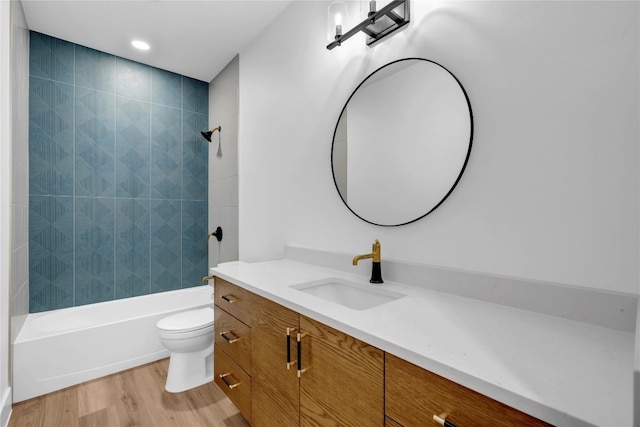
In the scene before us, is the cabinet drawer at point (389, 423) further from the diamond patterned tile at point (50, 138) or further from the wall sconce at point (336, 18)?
the diamond patterned tile at point (50, 138)

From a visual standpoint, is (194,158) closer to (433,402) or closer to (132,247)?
(132,247)

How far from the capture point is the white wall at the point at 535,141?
82cm

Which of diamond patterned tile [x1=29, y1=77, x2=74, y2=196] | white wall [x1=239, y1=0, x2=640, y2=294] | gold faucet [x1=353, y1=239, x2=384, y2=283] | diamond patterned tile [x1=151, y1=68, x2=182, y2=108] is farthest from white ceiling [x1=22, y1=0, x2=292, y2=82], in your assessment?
gold faucet [x1=353, y1=239, x2=384, y2=283]

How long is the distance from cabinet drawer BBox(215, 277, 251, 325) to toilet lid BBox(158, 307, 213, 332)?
0.43 m

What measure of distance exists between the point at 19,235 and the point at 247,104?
1.86 meters

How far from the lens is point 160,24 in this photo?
2309 millimetres

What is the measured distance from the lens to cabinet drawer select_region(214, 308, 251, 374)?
1.39 meters

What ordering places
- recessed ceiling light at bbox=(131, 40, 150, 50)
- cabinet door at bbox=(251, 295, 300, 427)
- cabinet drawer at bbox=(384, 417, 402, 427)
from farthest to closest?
1. recessed ceiling light at bbox=(131, 40, 150, 50)
2. cabinet door at bbox=(251, 295, 300, 427)
3. cabinet drawer at bbox=(384, 417, 402, 427)

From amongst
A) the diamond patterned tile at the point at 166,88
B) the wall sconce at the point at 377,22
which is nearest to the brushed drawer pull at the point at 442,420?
the wall sconce at the point at 377,22

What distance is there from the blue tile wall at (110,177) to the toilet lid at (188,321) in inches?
41.3

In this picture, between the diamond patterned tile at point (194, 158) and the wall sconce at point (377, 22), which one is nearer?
the wall sconce at point (377, 22)

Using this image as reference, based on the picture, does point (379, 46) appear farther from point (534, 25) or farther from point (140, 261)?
point (140, 261)

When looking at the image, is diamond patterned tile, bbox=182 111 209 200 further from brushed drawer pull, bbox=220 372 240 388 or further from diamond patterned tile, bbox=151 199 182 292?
brushed drawer pull, bbox=220 372 240 388

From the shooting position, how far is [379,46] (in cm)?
145
